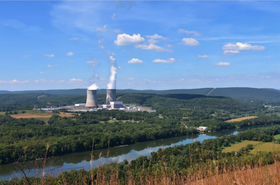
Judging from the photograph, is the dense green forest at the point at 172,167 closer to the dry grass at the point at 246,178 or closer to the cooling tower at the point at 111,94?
the dry grass at the point at 246,178

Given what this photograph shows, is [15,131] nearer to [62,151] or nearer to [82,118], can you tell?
[62,151]

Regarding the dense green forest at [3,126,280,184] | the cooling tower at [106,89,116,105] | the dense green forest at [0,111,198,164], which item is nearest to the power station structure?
the cooling tower at [106,89,116,105]

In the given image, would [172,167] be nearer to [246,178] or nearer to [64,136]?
[246,178]

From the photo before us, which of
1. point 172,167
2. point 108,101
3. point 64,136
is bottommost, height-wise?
point 64,136

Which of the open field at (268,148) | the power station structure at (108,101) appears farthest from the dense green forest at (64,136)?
the open field at (268,148)

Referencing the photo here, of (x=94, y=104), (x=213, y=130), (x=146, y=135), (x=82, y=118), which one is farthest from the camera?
(x=94, y=104)

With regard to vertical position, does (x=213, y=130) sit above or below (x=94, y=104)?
below

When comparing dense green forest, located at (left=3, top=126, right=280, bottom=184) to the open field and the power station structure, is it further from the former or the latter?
the power station structure

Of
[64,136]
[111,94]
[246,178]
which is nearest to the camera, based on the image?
[246,178]

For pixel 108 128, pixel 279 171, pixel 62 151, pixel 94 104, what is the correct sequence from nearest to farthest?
pixel 279 171, pixel 62 151, pixel 108 128, pixel 94 104

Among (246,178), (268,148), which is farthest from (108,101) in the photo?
(246,178)

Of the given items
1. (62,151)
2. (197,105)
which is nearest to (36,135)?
(62,151)
